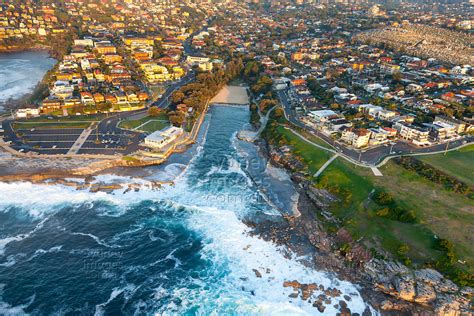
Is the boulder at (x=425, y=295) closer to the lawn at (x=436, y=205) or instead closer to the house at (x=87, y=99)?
the lawn at (x=436, y=205)

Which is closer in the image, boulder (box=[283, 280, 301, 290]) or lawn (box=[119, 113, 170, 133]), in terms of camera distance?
boulder (box=[283, 280, 301, 290])

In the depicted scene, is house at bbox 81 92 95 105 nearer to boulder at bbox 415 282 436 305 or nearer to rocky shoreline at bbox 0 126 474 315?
rocky shoreline at bbox 0 126 474 315

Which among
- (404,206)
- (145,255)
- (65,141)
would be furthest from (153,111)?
(404,206)

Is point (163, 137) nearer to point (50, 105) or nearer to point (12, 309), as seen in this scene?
point (50, 105)

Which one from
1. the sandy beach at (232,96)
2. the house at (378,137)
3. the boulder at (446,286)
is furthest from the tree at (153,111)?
the boulder at (446,286)

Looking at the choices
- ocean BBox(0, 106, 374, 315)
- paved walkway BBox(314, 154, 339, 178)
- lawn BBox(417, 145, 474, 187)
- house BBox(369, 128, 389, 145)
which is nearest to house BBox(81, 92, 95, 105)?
ocean BBox(0, 106, 374, 315)
